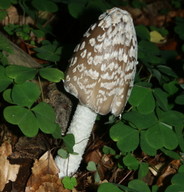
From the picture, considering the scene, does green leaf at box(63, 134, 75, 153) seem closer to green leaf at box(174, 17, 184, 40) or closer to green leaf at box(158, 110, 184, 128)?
green leaf at box(158, 110, 184, 128)

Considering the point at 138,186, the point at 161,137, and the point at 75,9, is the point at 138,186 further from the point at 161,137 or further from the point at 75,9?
the point at 75,9

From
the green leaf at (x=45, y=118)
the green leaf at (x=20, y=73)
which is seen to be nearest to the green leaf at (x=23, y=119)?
the green leaf at (x=45, y=118)

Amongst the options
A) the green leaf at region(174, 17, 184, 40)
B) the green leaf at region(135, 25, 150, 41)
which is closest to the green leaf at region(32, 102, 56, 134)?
the green leaf at region(135, 25, 150, 41)

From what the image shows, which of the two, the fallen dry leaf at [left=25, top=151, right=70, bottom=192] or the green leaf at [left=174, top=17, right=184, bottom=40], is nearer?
the fallen dry leaf at [left=25, top=151, right=70, bottom=192]

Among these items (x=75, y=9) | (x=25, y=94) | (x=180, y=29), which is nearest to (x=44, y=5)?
(x=75, y=9)

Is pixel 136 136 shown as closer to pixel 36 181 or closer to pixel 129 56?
pixel 129 56
